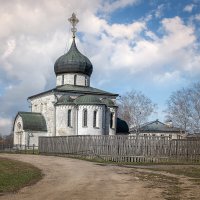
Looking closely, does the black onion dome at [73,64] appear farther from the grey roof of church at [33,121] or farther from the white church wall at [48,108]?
the grey roof of church at [33,121]

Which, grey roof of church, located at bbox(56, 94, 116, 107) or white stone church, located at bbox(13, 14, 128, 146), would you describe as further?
white stone church, located at bbox(13, 14, 128, 146)

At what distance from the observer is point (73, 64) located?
55.5 meters

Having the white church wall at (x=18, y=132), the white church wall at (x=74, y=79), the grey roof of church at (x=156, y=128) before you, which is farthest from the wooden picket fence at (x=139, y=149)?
the grey roof of church at (x=156, y=128)

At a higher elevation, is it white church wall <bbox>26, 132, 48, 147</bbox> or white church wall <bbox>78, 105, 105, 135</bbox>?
white church wall <bbox>78, 105, 105, 135</bbox>

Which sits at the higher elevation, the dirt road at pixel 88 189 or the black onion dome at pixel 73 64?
the black onion dome at pixel 73 64

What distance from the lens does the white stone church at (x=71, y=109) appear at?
163ft

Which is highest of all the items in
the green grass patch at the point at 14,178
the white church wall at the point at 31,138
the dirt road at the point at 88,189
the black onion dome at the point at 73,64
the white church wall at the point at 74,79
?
the black onion dome at the point at 73,64

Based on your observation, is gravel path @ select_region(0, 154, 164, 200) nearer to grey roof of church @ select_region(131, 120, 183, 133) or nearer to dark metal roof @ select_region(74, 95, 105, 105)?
dark metal roof @ select_region(74, 95, 105, 105)

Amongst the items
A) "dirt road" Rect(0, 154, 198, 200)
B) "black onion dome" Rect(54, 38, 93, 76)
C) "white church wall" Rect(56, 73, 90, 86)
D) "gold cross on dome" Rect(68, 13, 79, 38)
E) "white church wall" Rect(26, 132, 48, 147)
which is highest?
"gold cross on dome" Rect(68, 13, 79, 38)

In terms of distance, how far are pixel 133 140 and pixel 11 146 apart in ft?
78.5

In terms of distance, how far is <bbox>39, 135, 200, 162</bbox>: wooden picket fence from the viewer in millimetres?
31266

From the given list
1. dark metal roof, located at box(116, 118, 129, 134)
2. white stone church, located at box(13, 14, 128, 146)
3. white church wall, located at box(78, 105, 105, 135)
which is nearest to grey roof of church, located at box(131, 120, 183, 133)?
dark metal roof, located at box(116, 118, 129, 134)

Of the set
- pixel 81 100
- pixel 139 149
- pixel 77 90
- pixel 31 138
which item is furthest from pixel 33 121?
pixel 139 149

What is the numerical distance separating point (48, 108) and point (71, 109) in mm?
3974
